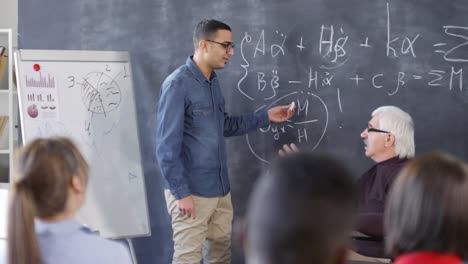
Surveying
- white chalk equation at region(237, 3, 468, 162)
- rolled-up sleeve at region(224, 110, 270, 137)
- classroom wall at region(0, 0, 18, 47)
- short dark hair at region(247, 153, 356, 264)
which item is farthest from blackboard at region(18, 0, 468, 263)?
short dark hair at region(247, 153, 356, 264)

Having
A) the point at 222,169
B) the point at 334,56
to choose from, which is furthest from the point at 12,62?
the point at 334,56

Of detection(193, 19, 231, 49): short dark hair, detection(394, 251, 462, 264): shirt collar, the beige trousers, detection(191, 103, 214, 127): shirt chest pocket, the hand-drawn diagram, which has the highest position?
detection(193, 19, 231, 49): short dark hair

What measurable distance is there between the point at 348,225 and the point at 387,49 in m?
2.80

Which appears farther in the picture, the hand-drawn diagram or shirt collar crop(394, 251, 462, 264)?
the hand-drawn diagram

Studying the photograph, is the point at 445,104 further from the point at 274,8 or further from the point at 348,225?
the point at 348,225

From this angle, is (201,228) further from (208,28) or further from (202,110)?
(208,28)

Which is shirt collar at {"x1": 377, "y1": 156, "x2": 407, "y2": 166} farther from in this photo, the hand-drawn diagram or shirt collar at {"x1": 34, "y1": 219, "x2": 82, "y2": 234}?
shirt collar at {"x1": 34, "y1": 219, "x2": 82, "y2": 234}

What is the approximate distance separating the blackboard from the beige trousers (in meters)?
0.29

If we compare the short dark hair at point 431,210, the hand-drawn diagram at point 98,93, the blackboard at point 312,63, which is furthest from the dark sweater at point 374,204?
the short dark hair at point 431,210

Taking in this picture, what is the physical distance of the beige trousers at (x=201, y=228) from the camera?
3.40 meters

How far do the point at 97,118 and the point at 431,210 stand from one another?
8.65 feet

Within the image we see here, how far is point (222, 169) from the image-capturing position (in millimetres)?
3506

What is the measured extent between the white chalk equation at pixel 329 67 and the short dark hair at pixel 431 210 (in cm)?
218

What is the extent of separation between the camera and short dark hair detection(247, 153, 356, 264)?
86 centimetres
